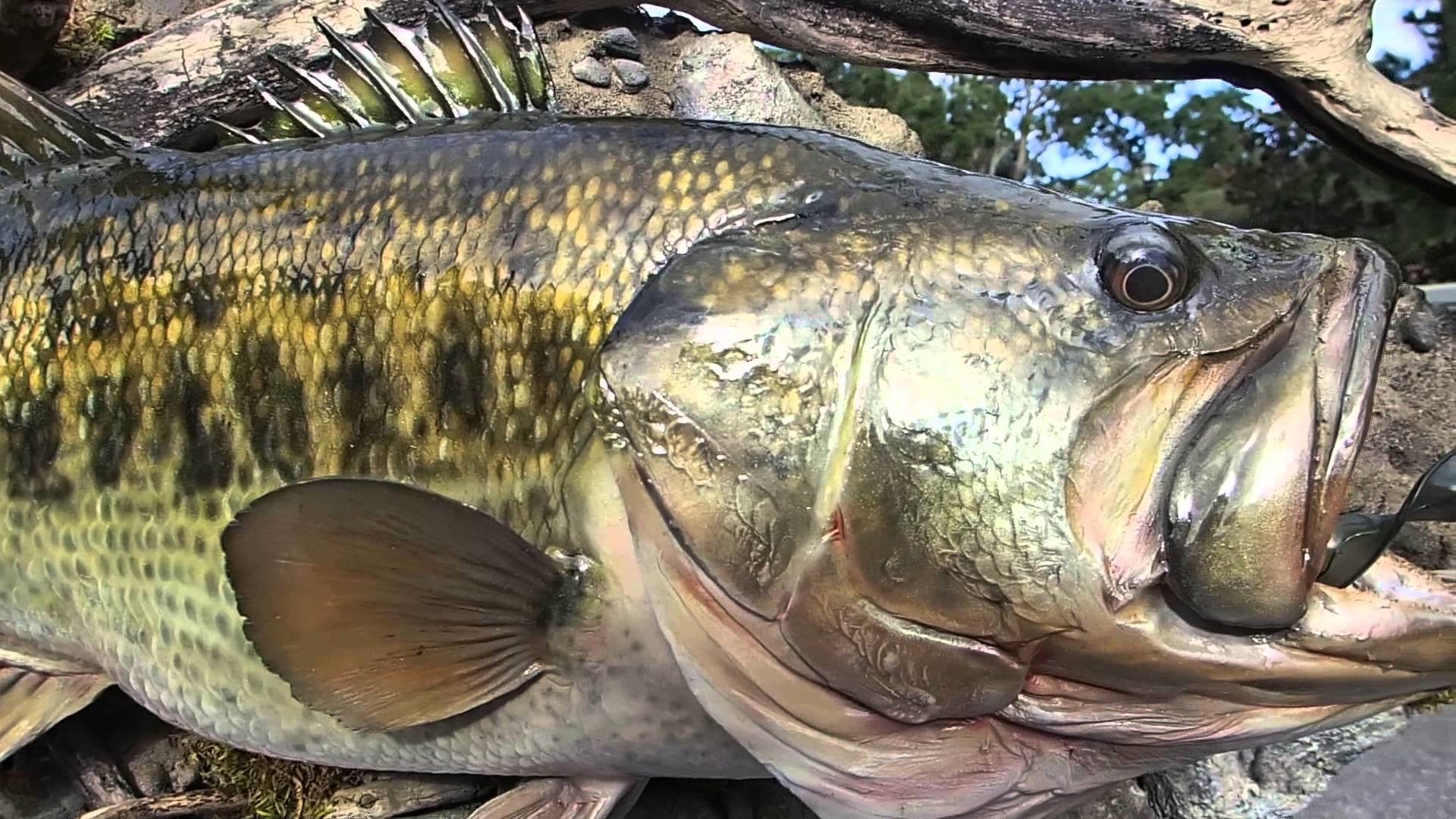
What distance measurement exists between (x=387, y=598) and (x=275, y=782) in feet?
2.56

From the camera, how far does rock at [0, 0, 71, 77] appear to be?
6.20ft

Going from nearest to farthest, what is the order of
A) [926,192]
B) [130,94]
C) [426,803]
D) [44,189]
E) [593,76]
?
[926,192], [44,189], [426,803], [130,94], [593,76]

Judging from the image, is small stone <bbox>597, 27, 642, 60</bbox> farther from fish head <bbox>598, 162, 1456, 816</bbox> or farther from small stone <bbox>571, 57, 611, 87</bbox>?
fish head <bbox>598, 162, 1456, 816</bbox>

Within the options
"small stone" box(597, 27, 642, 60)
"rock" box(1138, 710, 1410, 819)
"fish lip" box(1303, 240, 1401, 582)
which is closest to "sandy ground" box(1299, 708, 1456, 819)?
"rock" box(1138, 710, 1410, 819)

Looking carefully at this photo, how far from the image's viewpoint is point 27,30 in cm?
192

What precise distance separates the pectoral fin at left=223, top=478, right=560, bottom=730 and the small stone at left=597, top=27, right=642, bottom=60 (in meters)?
1.59

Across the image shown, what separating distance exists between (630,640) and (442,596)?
20cm

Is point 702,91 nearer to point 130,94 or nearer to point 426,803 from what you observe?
point 130,94

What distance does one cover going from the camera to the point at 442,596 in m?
1.05

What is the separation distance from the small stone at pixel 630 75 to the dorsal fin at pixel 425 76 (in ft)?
2.86

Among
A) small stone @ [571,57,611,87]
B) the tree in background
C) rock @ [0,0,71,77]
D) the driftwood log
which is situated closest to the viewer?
rock @ [0,0,71,77]

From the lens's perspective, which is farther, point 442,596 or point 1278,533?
point 442,596

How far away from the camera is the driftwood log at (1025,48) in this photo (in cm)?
202

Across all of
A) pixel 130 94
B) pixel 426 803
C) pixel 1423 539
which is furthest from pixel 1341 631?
pixel 130 94
